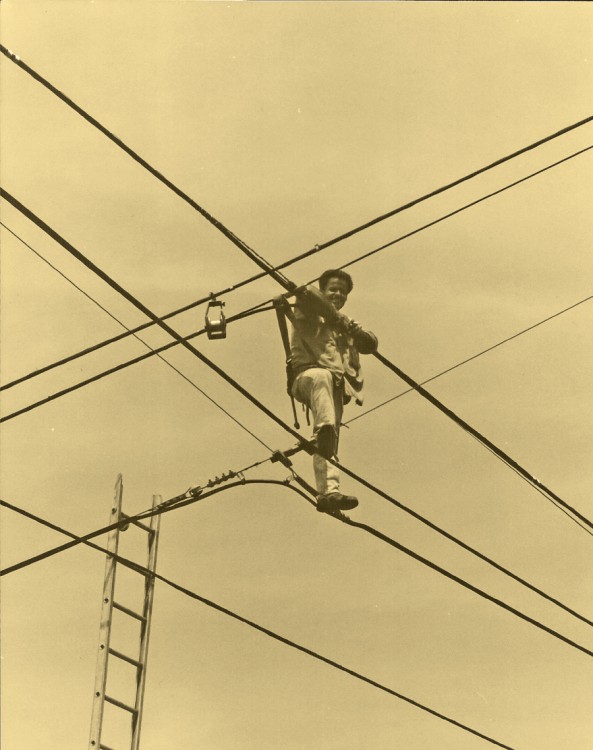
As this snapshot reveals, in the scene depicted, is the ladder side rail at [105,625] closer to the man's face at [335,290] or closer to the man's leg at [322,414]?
the man's leg at [322,414]

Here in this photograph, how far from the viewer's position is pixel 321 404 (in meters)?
10.9

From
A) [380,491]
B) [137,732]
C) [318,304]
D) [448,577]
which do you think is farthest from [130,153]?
[137,732]

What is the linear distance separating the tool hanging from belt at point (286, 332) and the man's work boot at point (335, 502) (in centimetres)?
62

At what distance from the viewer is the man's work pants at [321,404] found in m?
10.8

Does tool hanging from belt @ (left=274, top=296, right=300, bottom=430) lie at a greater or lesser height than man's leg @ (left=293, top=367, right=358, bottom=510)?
greater

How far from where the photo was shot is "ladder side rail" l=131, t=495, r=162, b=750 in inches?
490

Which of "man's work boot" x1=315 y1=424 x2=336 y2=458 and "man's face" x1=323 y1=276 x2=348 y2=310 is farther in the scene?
"man's face" x1=323 y1=276 x2=348 y2=310

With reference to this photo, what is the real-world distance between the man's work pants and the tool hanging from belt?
0.07 meters

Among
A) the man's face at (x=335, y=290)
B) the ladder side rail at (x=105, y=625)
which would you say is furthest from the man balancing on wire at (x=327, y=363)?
the ladder side rail at (x=105, y=625)

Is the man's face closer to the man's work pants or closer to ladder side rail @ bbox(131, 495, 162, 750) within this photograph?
the man's work pants

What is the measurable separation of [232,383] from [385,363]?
1.16 metres

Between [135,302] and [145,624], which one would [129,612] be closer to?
[145,624]

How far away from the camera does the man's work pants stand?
35.5 ft

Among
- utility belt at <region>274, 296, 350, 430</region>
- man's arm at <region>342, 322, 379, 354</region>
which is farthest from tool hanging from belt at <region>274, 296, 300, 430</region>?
man's arm at <region>342, 322, 379, 354</region>
